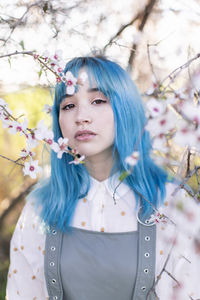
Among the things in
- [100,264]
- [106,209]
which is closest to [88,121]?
[106,209]

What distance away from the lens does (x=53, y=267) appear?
3.91ft

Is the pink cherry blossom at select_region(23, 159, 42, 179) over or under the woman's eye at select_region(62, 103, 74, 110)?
under

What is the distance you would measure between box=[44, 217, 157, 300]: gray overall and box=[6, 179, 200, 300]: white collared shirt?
36mm

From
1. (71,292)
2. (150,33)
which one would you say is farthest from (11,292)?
(150,33)

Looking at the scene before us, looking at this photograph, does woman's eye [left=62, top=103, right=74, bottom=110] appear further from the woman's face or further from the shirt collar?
the shirt collar

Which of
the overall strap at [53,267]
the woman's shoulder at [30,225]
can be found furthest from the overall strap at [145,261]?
the woman's shoulder at [30,225]

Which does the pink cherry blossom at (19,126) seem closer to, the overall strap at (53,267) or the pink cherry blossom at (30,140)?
the pink cherry blossom at (30,140)

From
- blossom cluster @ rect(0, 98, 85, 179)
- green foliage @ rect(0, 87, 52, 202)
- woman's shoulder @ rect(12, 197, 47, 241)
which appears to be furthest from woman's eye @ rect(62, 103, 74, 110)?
green foliage @ rect(0, 87, 52, 202)

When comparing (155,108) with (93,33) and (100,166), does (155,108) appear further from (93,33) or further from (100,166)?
(93,33)

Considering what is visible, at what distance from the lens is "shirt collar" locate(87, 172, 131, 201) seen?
1252mm

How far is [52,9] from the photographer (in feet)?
4.30

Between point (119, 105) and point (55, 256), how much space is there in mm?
591

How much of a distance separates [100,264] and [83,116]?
52cm

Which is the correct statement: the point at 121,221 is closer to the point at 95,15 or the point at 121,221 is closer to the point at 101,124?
the point at 101,124
